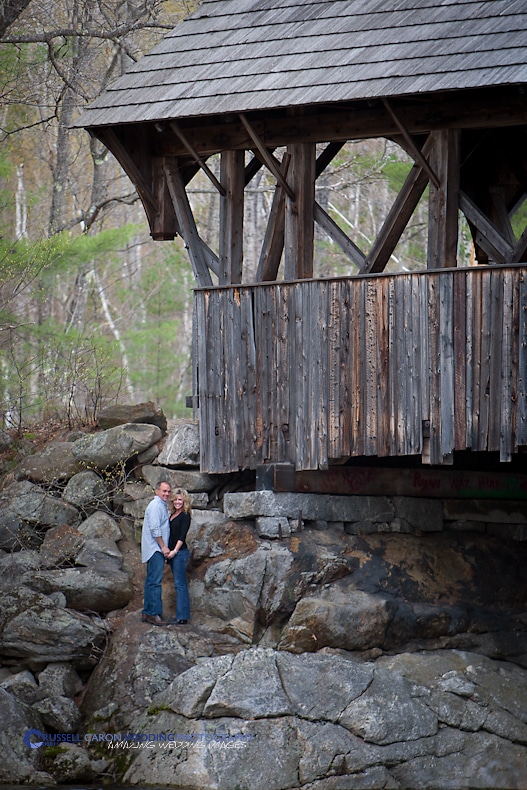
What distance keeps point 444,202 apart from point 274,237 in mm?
2147

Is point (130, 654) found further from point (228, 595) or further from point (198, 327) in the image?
point (198, 327)

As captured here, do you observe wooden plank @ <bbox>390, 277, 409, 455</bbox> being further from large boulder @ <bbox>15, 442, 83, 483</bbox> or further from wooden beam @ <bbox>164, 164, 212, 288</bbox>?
large boulder @ <bbox>15, 442, 83, 483</bbox>

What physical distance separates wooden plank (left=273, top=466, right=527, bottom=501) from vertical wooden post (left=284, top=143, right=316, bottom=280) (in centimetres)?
232

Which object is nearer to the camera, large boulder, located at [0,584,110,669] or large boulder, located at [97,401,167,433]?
large boulder, located at [0,584,110,669]

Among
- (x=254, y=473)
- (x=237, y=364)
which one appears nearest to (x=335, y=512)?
(x=254, y=473)

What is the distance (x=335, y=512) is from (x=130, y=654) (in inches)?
113

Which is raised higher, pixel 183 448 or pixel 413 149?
pixel 413 149

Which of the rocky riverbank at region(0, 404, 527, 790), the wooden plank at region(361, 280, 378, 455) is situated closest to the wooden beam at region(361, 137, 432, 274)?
the wooden plank at region(361, 280, 378, 455)

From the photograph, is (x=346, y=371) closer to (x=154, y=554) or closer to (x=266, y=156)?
(x=266, y=156)

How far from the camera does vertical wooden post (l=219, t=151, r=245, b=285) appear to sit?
12.8 metres

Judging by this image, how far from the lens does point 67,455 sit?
14.1m

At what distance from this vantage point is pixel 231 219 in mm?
12781

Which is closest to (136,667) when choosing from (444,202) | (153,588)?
(153,588)

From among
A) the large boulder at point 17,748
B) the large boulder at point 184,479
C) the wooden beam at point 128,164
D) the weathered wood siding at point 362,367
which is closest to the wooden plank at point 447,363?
the weathered wood siding at point 362,367
